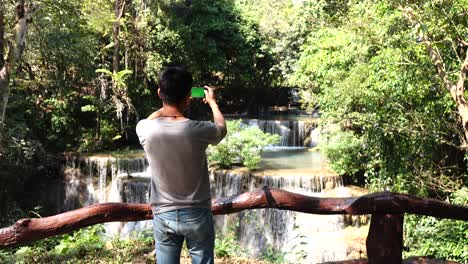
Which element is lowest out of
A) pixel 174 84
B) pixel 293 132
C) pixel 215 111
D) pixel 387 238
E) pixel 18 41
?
pixel 387 238

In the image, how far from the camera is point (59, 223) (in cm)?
249

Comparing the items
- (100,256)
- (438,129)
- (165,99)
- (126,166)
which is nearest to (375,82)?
(438,129)

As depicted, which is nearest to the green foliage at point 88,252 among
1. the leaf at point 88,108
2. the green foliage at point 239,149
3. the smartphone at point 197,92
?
the smartphone at point 197,92

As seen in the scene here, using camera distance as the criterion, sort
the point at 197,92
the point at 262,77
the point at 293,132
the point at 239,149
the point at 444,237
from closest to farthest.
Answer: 1. the point at 197,92
2. the point at 444,237
3. the point at 239,149
4. the point at 293,132
5. the point at 262,77

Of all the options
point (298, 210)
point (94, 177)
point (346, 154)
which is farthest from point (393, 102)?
point (94, 177)

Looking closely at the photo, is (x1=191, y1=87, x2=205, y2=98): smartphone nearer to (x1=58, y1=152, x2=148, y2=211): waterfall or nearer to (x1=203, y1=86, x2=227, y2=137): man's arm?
(x1=203, y1=86, x2=227, y2=137): man's arm

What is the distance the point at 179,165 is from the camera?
80.8 inches

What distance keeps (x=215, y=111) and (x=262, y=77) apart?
72.8ft

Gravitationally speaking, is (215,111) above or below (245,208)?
above

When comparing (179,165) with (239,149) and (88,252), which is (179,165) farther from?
(239,149)

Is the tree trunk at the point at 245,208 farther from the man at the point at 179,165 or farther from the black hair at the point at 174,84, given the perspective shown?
the black hair at the point at 174,84

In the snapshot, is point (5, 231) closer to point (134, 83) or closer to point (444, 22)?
point (444, 22)

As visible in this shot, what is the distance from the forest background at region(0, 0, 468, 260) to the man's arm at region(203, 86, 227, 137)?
3257 mm

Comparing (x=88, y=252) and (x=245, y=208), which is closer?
(x=245, y=208)
